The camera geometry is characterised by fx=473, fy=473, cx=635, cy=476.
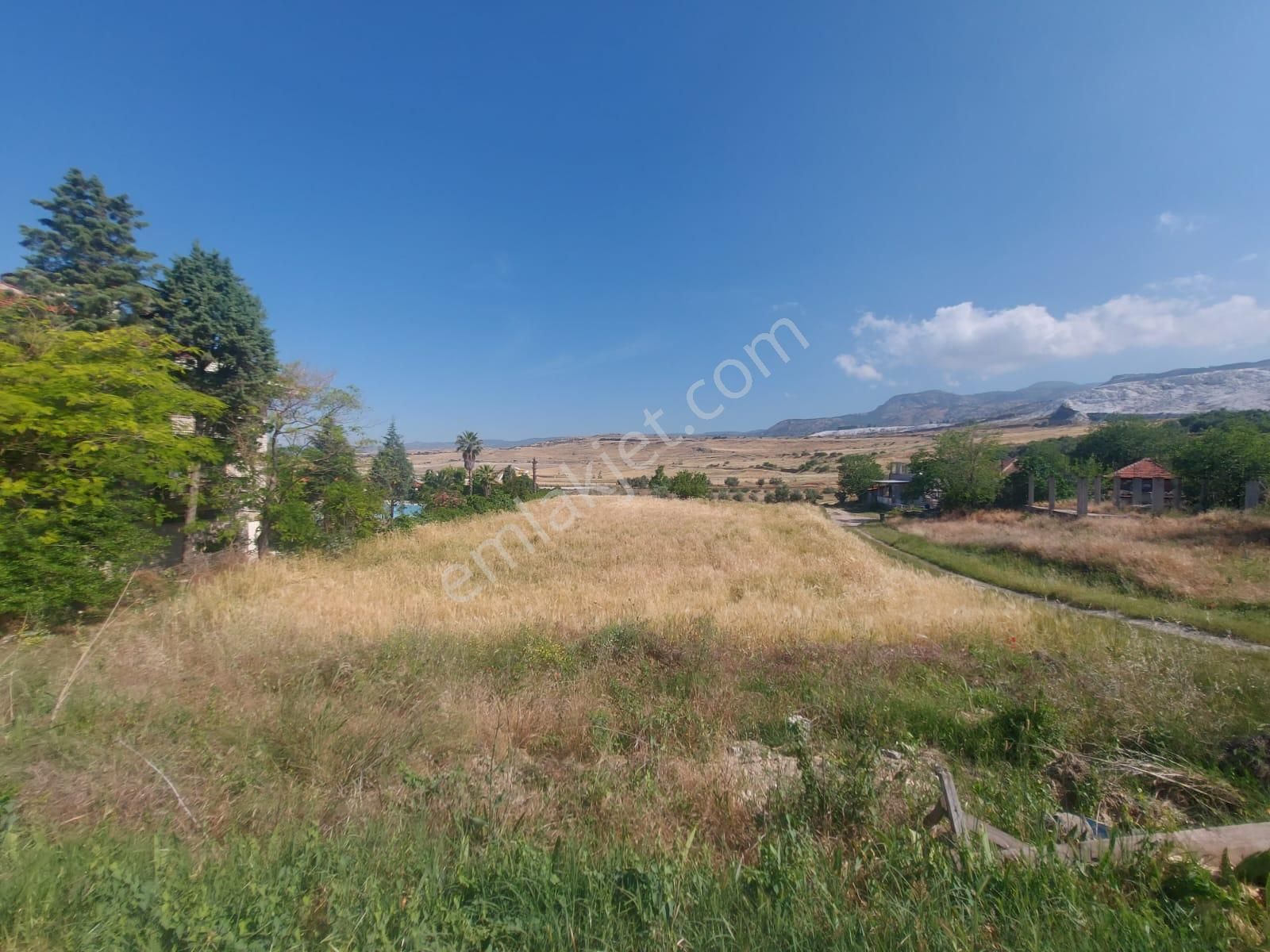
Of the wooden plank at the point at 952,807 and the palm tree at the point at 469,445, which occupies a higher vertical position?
the palm tree at the point at 469,445

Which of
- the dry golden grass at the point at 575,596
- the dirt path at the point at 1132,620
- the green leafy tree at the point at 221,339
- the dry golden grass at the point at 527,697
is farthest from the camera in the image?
the green leafy tree at the point at 221,339

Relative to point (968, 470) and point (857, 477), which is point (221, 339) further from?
point (857, 477)

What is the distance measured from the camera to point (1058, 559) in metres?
16.3

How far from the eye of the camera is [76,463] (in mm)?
6098

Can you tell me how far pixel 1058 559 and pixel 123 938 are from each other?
22.1 m

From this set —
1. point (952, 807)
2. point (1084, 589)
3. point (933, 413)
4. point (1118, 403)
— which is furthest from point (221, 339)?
point (933, 413)

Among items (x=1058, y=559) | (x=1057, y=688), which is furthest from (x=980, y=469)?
(x=1057, y=688)

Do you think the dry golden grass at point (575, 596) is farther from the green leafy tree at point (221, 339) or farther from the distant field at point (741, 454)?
the distant field at point (741, 454)

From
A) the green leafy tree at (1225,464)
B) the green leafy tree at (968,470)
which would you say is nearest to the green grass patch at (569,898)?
the green leafy tree at (1225,464)

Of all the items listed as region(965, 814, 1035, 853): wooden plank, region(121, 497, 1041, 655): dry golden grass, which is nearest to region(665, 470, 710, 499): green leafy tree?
region(121, 497, 1041, 655): dry golden grass

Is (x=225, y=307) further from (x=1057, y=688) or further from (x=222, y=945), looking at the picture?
(x=1057, y=688)

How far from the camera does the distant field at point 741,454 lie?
2813 inches

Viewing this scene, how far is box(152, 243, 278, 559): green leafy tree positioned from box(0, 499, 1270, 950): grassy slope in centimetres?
744

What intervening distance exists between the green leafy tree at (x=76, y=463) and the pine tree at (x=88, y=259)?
425 centimetres
